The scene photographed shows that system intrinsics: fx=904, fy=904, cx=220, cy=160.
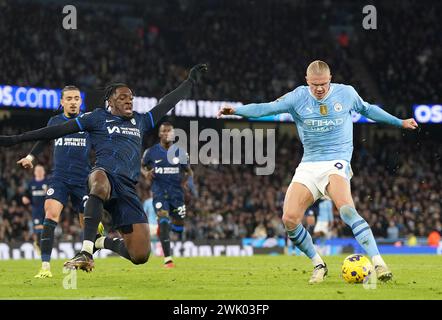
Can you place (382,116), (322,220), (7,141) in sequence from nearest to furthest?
(7,141), (382,116), (322,220)

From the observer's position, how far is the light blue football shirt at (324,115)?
428 inches

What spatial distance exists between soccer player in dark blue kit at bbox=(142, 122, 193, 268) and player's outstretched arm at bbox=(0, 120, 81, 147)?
6.40 metres

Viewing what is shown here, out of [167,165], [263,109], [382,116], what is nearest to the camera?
[263,109]

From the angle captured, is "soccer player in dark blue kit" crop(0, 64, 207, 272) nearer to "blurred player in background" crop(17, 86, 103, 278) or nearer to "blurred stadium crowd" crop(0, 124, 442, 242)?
"blurred player in background" crop(17, 86, 103, 278)

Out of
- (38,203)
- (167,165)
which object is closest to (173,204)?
(167,165)

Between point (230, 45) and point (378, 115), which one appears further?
point (230, 45)

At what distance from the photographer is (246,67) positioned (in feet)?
120

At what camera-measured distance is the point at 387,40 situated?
Answer: 39.1 meters

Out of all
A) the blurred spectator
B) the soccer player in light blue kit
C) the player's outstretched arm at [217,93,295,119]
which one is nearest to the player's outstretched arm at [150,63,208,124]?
the player's outstretched arm at [217,93,295,119]

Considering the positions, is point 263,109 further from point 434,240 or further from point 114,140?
point 434,240

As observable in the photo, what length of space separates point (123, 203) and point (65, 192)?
2967 millimetres

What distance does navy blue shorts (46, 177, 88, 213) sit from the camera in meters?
13.3

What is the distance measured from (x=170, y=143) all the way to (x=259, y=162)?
60.2ft
